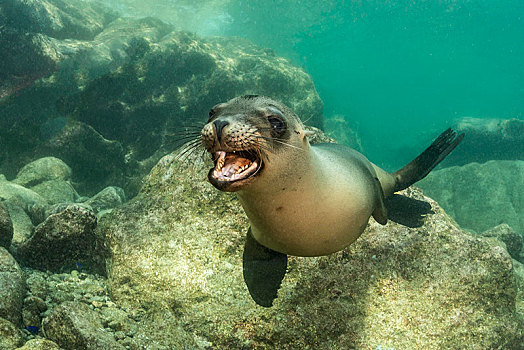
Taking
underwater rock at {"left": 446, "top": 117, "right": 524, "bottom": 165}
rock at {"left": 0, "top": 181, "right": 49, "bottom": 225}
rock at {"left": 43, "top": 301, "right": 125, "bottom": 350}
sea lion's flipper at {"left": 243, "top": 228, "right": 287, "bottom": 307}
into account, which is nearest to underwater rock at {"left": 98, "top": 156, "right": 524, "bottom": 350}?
rock at {"left": 43, "top": 301, "right": 125, "bottom": 350}

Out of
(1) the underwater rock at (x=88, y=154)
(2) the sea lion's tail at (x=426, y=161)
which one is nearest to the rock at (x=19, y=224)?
(1) the underwater rock at (x=88, y=154)

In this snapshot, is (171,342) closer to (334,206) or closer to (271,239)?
(271,239)

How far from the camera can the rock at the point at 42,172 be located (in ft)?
20.7

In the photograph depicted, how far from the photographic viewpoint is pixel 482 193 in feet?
32.7

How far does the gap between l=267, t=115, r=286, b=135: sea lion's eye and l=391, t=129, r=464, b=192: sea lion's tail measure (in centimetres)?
173

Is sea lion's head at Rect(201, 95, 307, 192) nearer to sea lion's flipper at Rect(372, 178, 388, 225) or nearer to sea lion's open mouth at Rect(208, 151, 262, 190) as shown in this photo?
sea lion's open mouth at Rect(208, 151, 262, 190)

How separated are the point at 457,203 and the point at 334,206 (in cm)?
1025

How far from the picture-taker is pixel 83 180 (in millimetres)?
7824

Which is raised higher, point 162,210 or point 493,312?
point 162,210

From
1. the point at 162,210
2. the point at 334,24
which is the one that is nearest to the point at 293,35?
the point at 334,24

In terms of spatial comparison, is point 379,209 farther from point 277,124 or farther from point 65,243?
point 65,243

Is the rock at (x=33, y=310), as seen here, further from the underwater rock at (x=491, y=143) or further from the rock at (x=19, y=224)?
the underwater rock at (x=491, y=143)

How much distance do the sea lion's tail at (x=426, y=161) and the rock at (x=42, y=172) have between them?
6905 millimetres

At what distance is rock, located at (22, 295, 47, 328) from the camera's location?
2.08m
